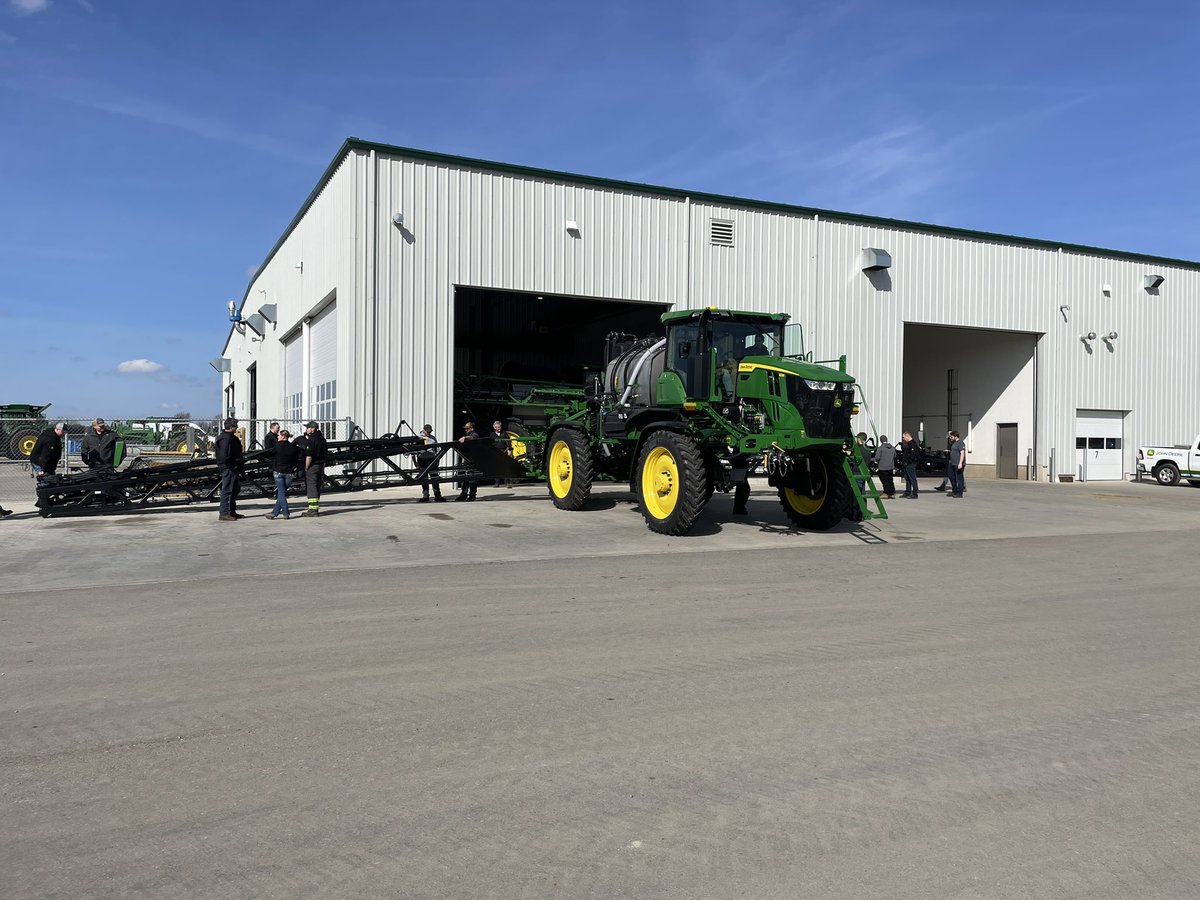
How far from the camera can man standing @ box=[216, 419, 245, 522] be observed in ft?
46.2

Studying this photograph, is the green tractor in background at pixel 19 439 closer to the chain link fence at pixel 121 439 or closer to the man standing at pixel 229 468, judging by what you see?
the chain link fence at pixel 121 439

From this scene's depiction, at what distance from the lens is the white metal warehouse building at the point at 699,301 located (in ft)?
68.9

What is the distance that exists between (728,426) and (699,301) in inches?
481

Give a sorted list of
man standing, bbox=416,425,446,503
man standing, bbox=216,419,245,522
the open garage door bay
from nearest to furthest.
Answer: man standing, bbox=216,419,245,522
man standing, bbox=416,425,446,503
the open garage door bay

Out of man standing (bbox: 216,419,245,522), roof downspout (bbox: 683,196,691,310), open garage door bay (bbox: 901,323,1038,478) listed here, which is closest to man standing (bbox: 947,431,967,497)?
open garage door bay (bbox: 901,323,1038,478)

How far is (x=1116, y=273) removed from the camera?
99.6ft

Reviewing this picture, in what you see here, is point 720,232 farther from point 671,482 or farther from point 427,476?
point 671,482

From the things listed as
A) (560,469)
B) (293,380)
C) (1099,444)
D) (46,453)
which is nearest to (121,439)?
(46,453)

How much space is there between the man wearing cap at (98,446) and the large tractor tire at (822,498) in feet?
41.8

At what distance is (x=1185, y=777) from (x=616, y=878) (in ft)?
9.21

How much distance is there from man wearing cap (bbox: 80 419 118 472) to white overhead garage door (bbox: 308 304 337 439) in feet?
16.2

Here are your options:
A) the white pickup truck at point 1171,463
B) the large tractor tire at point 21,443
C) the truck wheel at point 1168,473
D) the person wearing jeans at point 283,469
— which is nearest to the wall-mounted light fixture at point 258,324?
the large tractor tire at point 21,443

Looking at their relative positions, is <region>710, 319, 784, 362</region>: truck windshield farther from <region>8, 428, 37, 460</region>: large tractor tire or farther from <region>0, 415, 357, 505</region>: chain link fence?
<region>8, 428, 37, 460</region>: large tractor tire

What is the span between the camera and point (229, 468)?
561 inches
